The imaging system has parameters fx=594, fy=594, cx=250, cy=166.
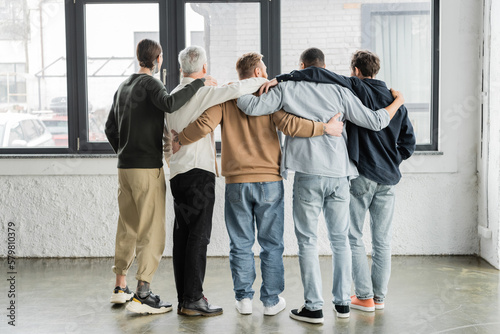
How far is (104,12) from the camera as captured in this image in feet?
15.6

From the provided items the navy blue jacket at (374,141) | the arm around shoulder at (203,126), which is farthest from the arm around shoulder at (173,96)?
the navy blue jacket at (374,141)

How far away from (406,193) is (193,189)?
7.24 feet

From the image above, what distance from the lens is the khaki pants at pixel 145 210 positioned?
3.24 meters

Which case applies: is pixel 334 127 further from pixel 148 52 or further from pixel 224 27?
pixel 224 27

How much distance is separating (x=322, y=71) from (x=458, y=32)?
6.94 feet

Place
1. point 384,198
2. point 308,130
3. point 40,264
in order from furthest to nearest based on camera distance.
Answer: point 40,264 → point 384,198 → point 308,130

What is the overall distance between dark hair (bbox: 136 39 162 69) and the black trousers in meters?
0.65

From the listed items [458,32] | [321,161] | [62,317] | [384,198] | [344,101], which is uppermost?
[458,32]

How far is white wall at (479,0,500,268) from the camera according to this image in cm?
429

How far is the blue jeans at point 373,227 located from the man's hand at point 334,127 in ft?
1.02

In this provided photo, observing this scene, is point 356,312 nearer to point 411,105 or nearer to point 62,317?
point 62,317

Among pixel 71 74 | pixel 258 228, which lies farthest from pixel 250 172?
pixel 71 74

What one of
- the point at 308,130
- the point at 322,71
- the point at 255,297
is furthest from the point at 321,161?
the point at 255,297

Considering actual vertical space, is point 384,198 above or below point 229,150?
below
